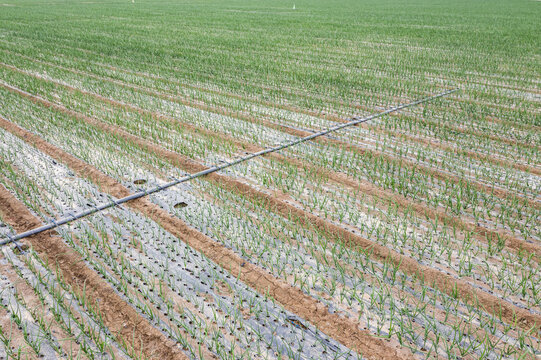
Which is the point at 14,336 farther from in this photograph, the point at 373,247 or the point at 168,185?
the point at 373,247

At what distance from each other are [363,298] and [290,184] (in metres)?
1.77

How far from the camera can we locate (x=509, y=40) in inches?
568

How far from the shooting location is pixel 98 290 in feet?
9.56

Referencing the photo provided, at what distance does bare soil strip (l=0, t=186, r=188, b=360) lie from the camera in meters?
2.47

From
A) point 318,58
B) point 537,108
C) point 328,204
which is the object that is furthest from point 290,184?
point 318,58

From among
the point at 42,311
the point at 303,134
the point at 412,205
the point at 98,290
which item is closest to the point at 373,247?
the point at 412,205

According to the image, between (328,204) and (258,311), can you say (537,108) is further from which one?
(258,311)

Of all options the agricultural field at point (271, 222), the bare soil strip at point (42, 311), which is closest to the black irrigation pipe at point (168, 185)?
the agricultural field at point (271, 222)

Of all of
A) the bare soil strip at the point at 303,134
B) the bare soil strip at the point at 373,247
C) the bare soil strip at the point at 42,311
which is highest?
the bare soil strip at the point at 303,134

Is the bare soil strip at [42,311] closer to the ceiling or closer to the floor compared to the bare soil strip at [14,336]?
closer to the ceiling

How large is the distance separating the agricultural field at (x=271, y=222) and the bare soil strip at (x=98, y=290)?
0.05 feet

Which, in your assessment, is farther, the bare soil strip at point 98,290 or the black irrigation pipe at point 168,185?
the black irrigation pipe at point 168,185

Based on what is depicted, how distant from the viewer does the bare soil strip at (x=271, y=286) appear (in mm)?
2454

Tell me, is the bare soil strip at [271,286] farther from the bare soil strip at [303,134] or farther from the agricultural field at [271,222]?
the bare soil strip at [303,134]
